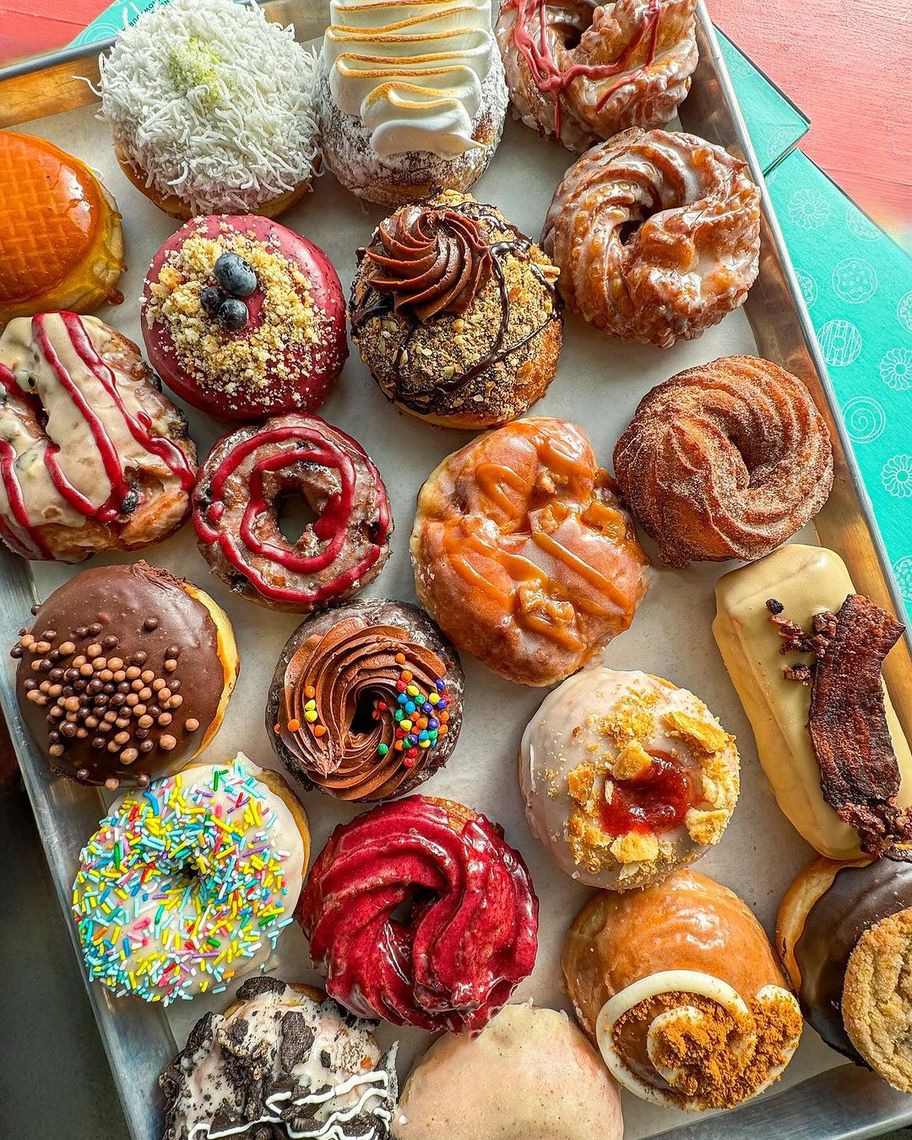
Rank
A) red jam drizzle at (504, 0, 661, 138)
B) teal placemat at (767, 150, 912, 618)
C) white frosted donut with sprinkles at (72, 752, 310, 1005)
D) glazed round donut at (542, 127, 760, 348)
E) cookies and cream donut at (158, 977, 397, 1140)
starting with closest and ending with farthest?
1. cookies and cream donut at (158, 977, 397, 1140)
2. white frosted donut with sprinkles at (72, 752, 310, 1005)
3. glazed round donut at (542, 127, 760, 348)
4. red jam drizzle at (504, 0, 661, 138)
5. teal placemat at (767, 150, 912, 618)

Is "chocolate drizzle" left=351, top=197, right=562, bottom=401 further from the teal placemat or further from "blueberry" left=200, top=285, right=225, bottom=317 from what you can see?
the teal placemat

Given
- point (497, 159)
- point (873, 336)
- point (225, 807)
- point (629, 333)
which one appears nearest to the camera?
point (225, 807)

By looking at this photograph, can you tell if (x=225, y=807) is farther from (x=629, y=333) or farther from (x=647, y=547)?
(x=629, y=333)

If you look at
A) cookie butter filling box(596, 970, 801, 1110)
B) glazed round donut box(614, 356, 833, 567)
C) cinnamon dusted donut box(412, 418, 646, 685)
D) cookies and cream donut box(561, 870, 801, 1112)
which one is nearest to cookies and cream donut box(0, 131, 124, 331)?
cinnamon dusted donut box(412, 418, 646, 685)

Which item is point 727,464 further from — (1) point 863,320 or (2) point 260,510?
(2) point 260,510

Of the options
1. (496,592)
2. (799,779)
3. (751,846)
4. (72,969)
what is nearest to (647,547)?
(496,592)
